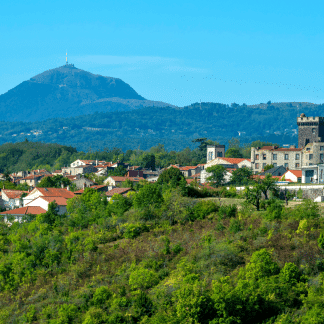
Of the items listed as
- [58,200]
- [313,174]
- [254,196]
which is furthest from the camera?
[58,200]

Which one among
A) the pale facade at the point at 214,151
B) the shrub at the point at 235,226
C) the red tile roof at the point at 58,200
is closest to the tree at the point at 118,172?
the pale facade at the point at 214,151

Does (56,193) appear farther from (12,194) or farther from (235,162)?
(235,162)

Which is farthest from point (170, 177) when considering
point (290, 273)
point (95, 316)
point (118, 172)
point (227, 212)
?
point (118, 172)

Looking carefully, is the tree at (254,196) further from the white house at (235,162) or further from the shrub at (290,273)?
the white house at (235,162)

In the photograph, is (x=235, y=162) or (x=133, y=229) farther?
(x=235, y=162)

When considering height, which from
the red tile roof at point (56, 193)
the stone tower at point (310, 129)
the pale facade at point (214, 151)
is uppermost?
the stone tower at point (310, 129)

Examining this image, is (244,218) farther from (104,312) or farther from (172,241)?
(104,312)
